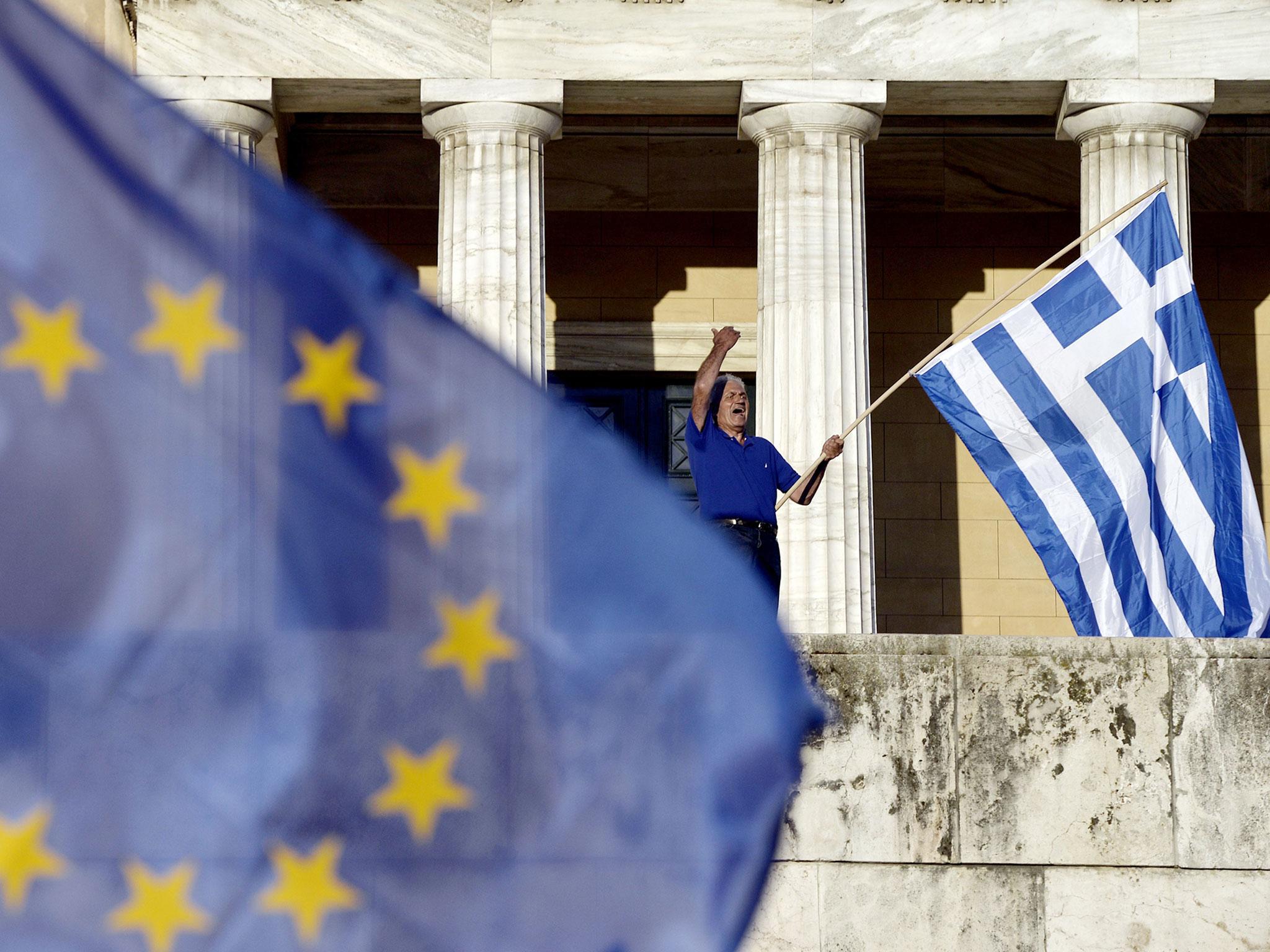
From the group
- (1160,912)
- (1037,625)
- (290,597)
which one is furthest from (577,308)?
(290,597)

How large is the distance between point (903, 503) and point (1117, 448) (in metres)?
10.6

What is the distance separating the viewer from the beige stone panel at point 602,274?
21.2 m

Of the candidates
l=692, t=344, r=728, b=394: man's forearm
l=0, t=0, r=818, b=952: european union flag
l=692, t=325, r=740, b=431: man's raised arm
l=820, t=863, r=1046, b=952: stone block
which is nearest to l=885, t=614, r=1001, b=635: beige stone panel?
l=692, t=325, r=740, b=431: man's raised arm

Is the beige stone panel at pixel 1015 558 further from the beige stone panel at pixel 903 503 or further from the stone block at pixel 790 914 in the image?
the stone block at pixel 790 914

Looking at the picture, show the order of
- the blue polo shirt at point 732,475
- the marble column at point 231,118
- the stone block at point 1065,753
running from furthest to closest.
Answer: the marble column at point 231,118
the blue polo shirt at point 732,475
the stone block at point 1065,753

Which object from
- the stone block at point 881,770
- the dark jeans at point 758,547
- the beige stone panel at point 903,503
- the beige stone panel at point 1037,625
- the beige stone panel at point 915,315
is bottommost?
the stone block at point 881,770

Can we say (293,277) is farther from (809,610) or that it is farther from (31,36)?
(809,610)

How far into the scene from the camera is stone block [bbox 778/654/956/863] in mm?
7387

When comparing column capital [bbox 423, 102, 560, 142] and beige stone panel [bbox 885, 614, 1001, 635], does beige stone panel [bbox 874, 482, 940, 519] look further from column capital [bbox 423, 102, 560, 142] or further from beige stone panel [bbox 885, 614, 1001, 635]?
column capital [bbox 423, 102, 560, 142]

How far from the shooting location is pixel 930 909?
733 centimetres

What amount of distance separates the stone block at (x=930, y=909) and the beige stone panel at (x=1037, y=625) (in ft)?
44.7

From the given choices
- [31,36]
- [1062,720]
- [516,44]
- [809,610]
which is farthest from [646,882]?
[516,44]

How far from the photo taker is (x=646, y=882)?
3.71m

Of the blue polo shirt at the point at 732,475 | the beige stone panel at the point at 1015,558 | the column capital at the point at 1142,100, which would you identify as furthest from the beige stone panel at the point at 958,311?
the blue polo shirt at the point at 732,475
